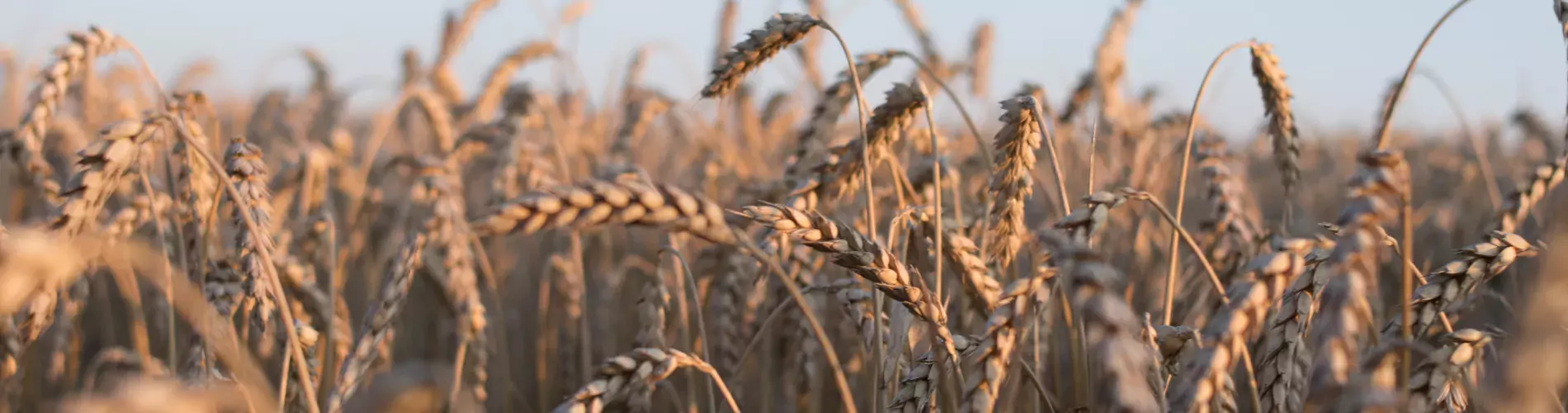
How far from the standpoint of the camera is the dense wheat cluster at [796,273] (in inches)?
32.5

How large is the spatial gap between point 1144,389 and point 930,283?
4.05ft

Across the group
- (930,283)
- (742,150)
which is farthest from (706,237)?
(742,150)

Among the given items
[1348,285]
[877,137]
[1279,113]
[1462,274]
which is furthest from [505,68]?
[1348,285]

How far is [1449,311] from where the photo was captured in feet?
5.56

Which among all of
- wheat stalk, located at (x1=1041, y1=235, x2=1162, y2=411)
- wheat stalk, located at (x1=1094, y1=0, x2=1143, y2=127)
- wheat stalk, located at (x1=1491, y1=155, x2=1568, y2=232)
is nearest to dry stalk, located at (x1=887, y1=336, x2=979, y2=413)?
wheat stalk, located at (x1=1041, y1=235, x2=1162, y2=411)

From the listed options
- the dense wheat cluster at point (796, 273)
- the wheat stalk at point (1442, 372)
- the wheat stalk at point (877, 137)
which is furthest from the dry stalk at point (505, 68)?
the wheat stalk at point (1442, 372)

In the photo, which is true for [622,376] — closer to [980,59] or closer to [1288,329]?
[1288,329]

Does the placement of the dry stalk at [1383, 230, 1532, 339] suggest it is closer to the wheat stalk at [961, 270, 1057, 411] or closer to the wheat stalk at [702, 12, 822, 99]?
the wheat stalk at [961, 270, 1057, 411]

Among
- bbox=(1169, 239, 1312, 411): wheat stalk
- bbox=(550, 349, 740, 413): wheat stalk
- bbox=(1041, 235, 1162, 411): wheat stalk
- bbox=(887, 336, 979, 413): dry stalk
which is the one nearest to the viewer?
bbox=(1041, 235, 1162, 411): wheat stalk

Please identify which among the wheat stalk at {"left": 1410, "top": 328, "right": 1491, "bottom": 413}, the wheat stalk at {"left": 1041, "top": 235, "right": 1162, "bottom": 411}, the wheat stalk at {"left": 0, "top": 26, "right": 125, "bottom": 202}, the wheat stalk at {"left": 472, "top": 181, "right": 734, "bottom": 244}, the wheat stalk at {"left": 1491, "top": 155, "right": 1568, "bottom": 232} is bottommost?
the wheat stalk at {"left": 1410, "top": 328, "right": 1491, "bottom": 413}

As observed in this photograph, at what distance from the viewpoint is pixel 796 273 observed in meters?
1.89

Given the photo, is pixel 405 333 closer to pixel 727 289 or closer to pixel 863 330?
pixel 727 289

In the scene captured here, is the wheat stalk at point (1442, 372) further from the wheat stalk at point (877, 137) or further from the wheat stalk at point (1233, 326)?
the wheat stalk at point (877, 137)

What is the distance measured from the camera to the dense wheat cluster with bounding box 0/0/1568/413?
826mm
